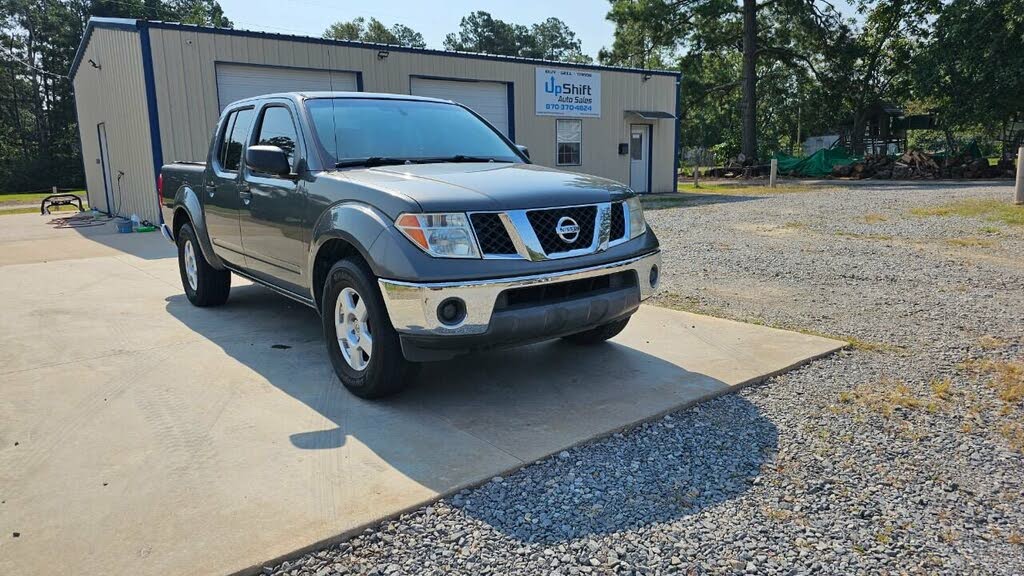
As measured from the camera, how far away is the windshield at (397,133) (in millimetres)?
4789

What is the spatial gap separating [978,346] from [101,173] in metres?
21.0

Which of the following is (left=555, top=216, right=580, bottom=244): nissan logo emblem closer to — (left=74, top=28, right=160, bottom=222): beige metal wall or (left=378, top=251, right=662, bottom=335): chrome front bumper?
(left=378, top=251, right=662, bottom=335): chrome front bumper

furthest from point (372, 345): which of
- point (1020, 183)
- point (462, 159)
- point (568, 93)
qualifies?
point (568, 93)

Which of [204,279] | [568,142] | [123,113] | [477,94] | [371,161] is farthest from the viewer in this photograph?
[568,142]

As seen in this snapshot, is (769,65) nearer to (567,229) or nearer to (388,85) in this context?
(388,85)

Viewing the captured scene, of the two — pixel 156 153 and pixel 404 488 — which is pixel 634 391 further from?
pixel 156 153

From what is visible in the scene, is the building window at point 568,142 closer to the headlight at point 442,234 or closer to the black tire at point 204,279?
the black tire at point 204,279

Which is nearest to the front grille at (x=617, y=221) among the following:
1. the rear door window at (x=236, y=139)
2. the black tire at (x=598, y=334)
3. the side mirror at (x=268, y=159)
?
the black tire at (x=598, y=334)

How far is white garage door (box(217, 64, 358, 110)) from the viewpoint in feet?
47.9

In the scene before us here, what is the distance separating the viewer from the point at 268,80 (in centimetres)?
1517

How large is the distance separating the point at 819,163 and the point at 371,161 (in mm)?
32895

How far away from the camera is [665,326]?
19.5 ft

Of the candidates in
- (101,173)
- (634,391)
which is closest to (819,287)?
(634,391)

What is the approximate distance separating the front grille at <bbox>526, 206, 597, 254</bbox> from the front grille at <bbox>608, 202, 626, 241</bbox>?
0.23 meters
